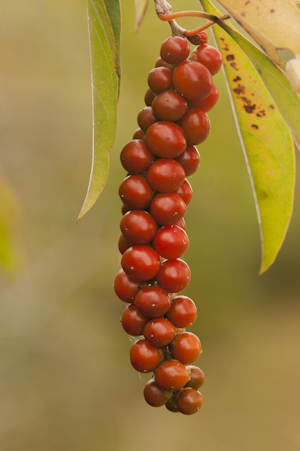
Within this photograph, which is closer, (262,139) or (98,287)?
(262,139)

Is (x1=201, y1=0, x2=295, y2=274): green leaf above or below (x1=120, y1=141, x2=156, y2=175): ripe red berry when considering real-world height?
above

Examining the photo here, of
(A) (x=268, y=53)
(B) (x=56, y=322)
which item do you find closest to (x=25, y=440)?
(B) (x=56, y=322)

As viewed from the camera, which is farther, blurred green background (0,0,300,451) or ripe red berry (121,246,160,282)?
blurred green background (0,0,300,451)

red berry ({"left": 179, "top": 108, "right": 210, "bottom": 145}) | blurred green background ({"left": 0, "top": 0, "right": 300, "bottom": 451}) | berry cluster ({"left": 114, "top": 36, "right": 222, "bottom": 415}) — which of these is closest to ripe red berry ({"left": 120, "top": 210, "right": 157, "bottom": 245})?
berry cluster ({"left": 114, "top": 36, "right": 222, "bottom": 415})

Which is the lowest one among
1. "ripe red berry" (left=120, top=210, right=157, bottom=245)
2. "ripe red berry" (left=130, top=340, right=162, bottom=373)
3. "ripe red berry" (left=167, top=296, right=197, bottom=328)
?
"ripe red berry" (left=130, top=340, right=162, bottom=373)

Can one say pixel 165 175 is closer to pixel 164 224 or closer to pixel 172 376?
pixel 164 224

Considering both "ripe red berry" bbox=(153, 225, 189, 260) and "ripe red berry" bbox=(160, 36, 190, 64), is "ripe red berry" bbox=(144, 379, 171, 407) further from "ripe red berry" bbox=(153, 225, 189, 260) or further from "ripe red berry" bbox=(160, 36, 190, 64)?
"ripe red berry" bbox=(160, 36, 190, 64)

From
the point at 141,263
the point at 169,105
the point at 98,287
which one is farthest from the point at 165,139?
the point at 98,287
